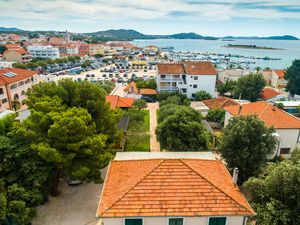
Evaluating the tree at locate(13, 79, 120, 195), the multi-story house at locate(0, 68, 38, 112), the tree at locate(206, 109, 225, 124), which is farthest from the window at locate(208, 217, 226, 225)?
the multi-story house at locate(0, 68, 38, 112)

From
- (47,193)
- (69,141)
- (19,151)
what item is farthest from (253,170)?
(19,151)

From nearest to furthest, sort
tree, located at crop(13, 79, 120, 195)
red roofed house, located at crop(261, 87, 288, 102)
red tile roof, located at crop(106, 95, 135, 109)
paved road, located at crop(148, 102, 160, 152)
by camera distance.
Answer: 1. tree, located at crop(13, 79, 120, 195)
2. paved road, located at crop(148, 102, 160, 152)
3. red tile roof, located at crop(106, 95, 135, 109)
4. red roofed house, located at crop(261, 87, 288, 102)

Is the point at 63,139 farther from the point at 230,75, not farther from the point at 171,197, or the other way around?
the point at 230,75

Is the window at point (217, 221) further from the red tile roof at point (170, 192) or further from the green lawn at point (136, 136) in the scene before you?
Result: the green lawn at point (136, 136)

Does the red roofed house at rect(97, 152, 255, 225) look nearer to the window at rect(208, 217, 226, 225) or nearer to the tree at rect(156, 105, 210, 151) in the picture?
the window at rect(208, 217, 226, 225)

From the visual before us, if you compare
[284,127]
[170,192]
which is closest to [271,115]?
[284,127]
